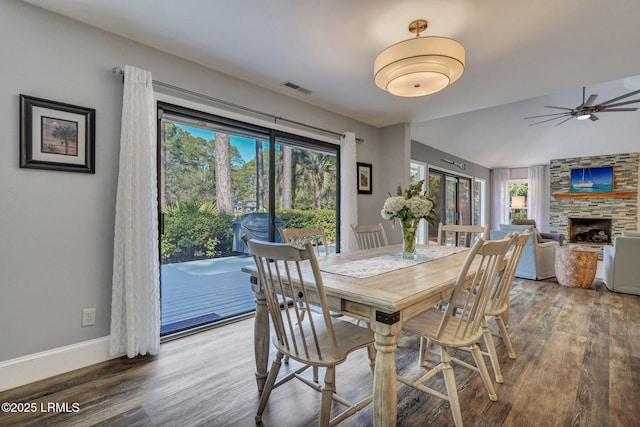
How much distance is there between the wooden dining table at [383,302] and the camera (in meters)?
1.26

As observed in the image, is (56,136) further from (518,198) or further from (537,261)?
(518,198)

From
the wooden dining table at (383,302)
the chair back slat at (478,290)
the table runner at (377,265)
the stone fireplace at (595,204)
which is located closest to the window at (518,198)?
the stone fireplace at (595,204)

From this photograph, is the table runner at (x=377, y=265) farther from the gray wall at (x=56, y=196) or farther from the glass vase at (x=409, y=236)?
the gray wall at (x=56, y=196)

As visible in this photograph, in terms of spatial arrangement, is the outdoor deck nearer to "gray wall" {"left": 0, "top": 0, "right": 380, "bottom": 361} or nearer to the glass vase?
"gray wall" {"left": 0, "top": 0, "right": 380, "bottom": 361}

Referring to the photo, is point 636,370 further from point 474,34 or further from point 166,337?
point 166,337

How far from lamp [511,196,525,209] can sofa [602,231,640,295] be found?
16.5 ft

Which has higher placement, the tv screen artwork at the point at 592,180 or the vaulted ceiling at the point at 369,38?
the vaulted ceiling at the point at 369,38

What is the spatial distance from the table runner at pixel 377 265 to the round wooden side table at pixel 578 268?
2972 mm

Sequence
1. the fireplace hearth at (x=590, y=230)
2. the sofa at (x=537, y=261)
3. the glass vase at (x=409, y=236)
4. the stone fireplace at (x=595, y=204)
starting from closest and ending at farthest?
the glass vase at (x=409, y=236) < the sofa at (x=537, y=261) < the stone fireplace at (x=595, y=204) < the fireplace hearth at (x=590, y=230)

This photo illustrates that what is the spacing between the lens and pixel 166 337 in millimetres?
2543

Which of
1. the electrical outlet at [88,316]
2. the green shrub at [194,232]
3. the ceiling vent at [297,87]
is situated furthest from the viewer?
the ceiling vent at [297,87]

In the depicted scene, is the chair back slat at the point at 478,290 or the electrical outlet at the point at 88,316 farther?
the electrical outlet at the point at 88,316

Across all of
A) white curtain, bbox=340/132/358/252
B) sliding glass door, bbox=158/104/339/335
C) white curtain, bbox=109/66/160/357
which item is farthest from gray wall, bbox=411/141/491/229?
white curtain, bbox=109/66/160/357

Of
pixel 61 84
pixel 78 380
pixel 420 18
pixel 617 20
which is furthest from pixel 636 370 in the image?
pixel 61 84
